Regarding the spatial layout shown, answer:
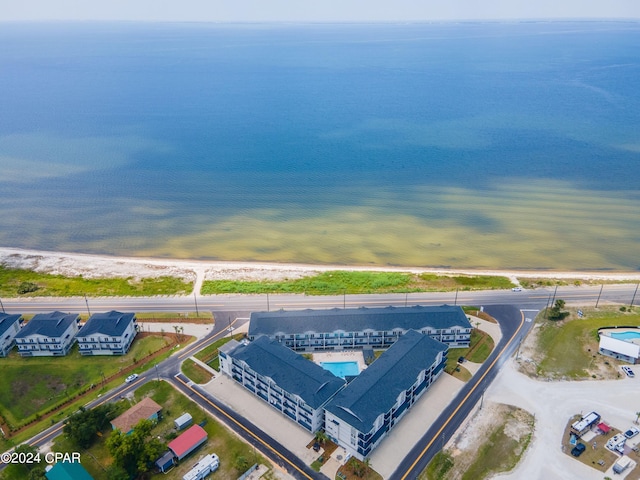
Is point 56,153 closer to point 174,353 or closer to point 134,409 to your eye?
point 174,353

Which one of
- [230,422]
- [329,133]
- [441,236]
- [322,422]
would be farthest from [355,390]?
[329,133]

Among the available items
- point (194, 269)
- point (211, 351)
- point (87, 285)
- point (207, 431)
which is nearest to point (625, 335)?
point (207, 431)

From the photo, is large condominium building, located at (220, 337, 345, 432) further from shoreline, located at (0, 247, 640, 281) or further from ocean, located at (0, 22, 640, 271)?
ocean, located at (0, 22, 640, 271)

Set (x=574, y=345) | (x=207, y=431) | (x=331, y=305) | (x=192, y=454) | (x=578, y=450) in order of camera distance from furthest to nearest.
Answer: (x=331, y=305)
(x=574, y=345)
(x=207, y=431)
(x=192, y=454)
(x=578, y=450)

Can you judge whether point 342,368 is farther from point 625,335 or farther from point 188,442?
point 625,335

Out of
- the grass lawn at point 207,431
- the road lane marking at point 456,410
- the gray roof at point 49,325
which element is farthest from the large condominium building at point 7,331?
the road lane marking at point 456,410

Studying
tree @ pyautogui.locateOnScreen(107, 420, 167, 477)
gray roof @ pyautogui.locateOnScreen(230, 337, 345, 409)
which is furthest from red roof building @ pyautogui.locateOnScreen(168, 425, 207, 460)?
gray roof @ pyautogui.locateOnScreen(230, 337, 345, 409)

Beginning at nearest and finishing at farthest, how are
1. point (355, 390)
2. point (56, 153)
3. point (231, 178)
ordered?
point (355, 390) → point (231, 178) → point (56, 153)
